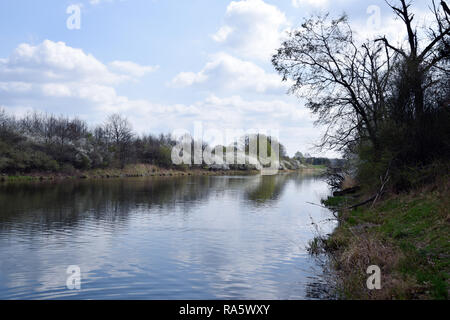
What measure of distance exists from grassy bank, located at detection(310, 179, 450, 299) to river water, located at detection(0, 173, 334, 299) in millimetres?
922

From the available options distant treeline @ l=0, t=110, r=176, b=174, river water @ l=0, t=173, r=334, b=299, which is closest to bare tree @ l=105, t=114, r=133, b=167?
distant treeline @ l=0, t=110, r=176, b=174

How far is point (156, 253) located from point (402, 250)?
7416mm

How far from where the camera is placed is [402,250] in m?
9.20

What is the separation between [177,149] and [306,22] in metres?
62.7

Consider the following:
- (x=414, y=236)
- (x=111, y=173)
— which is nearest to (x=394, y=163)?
(x=414, y=236)

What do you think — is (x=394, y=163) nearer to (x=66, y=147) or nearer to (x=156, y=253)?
(x=156, y=253)

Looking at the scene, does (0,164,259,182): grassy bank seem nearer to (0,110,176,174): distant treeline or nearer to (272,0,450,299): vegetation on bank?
(0,110,176,174): distant treeline

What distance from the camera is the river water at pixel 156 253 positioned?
900 cm

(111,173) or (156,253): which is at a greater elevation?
(111,173)

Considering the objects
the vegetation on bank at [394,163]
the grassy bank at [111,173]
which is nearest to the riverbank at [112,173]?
the grassy bank at [111,173]

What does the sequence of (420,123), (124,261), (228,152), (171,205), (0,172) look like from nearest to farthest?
(124,261), (420,123), (171,205), (0,172), (228,152)
